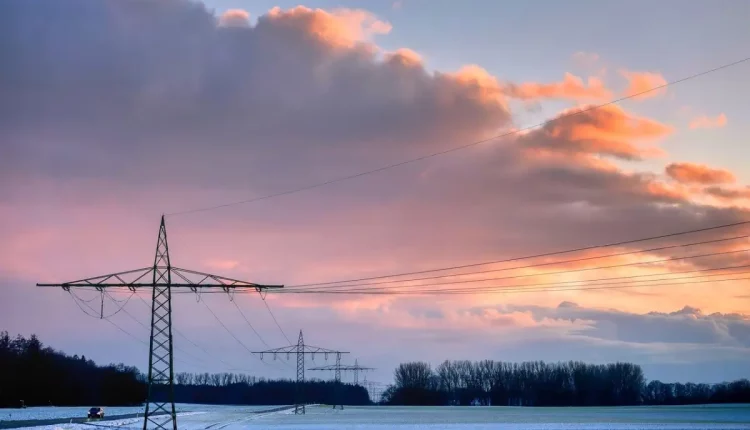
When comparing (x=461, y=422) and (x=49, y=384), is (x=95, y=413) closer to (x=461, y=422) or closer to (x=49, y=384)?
(x=461, y=422)

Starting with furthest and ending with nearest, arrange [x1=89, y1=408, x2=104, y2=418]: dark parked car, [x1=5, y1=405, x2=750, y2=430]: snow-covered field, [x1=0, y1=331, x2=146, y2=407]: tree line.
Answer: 1. [x1=0, y1=331, x2=146, y2=407]: tree line
2. [x1=89, y1=408, x2=104, y2=418]: dark parked car
3. [x1=5, y1=405, x2=750, y2=430]: snow-covered field

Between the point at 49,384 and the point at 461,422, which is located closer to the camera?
the point at 461,422

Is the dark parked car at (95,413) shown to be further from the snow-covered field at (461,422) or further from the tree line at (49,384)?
the tree line at (49,384)

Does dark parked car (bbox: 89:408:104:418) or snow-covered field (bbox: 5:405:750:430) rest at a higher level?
dark parked car (bbox: 89:408:104:418)

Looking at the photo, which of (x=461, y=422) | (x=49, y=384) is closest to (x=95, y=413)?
(x=461, y=422)

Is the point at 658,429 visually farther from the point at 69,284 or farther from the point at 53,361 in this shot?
the point at 53,361

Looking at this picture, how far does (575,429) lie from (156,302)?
151 ft

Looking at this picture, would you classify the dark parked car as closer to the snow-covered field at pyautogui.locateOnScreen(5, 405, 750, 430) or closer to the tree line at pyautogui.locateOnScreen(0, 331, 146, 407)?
the snow-covered field at pyautogui.locateOnScreen(5, 405, 750, 430)

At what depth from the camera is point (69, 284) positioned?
193 ft

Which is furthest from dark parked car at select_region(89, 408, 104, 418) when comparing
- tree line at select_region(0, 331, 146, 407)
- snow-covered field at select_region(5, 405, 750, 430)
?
tree line at select_region(0, 331, 146, 407)

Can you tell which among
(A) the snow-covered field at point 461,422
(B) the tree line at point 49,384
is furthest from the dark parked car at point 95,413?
(B) the tree line at point 49,384

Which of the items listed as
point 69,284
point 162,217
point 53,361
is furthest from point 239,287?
point 53,361

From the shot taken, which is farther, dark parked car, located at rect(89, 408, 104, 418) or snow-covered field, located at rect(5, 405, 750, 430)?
dark parked car, located at rect(89, 408, 104, 418)

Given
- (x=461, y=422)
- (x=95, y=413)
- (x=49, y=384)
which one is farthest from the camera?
(x=49, y=384)
